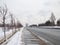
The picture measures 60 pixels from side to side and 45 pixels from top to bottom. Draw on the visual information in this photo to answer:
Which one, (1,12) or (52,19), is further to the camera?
(52,19)

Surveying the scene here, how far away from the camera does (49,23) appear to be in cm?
13425

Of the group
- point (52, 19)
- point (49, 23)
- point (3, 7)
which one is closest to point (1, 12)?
point (3, 7)

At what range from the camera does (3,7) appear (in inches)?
950

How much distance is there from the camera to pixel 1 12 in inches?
961

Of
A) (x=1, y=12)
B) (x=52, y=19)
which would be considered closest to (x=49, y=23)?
(x=52, y=19)

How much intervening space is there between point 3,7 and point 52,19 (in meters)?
121

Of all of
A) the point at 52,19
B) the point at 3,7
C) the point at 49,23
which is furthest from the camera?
the point at 52,19

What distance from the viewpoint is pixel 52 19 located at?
14300 cm

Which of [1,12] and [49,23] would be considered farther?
[49,23]

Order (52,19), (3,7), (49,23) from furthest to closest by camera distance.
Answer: (52,19) < (49,23) < (3,7)

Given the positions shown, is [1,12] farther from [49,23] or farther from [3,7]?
[49,23]

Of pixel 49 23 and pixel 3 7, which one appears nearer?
pixel 3 7

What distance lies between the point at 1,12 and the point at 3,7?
790 mm

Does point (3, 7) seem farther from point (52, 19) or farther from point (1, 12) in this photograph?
point (52, 19)
